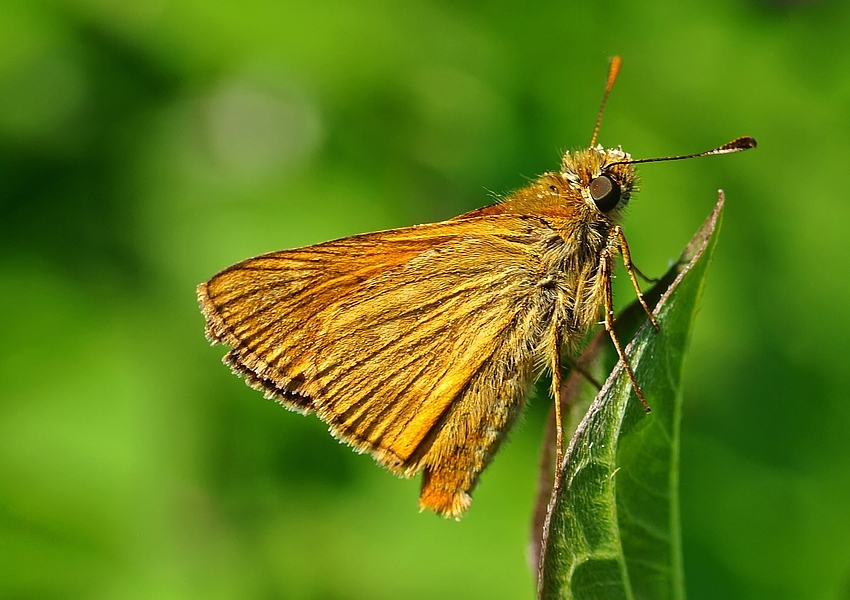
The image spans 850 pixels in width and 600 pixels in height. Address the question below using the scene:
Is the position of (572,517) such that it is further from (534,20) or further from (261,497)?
(534,20)

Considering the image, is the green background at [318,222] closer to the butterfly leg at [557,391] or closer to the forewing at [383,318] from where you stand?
the butterfly leg at [557,391]

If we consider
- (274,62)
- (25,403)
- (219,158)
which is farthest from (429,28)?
(25,403)

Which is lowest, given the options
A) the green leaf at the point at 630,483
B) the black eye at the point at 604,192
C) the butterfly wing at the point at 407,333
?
the green leaf at the point at 630,483

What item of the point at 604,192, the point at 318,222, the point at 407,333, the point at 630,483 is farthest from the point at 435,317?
the point at 318,222

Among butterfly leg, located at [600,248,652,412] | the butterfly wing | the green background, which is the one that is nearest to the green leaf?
butterfly leg, located at [600,248,652,412]

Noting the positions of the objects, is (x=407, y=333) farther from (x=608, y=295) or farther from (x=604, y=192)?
(x=604, y=192)

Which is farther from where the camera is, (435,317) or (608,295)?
(435,317)

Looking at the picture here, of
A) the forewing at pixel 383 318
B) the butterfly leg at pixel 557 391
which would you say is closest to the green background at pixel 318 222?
the butterfly leg at pixel 557 391

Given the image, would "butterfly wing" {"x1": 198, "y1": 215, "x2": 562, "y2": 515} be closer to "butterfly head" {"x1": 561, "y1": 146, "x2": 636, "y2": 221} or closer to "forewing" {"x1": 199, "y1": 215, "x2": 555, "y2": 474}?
"forewing" {"x1": 199, "y1": 215, "x2": 555, "y2": 474}
